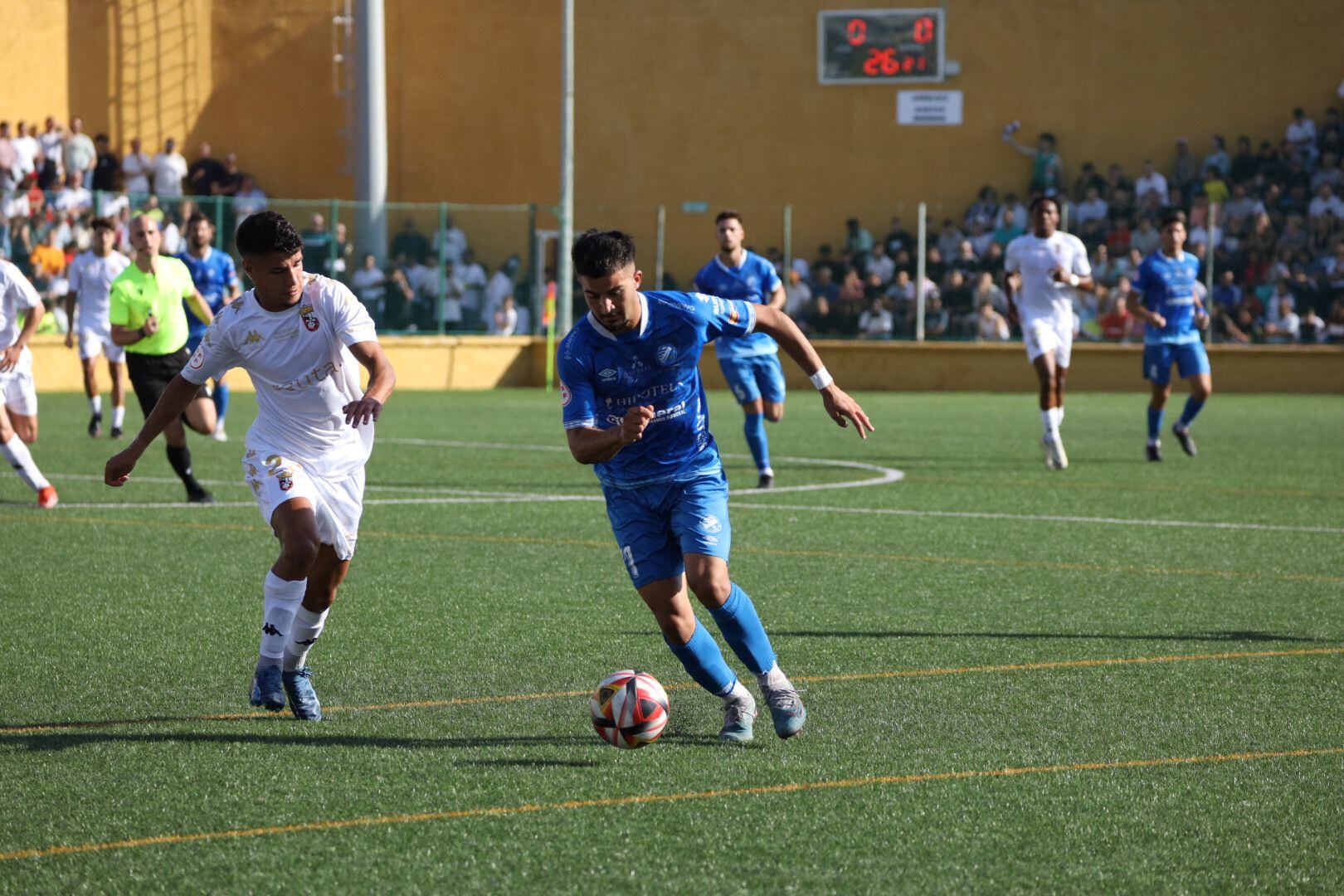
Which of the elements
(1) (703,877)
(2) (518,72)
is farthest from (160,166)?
(1) (703,877)

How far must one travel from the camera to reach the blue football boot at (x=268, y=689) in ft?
20.1

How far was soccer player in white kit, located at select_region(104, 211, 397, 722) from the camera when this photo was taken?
20.2 feet

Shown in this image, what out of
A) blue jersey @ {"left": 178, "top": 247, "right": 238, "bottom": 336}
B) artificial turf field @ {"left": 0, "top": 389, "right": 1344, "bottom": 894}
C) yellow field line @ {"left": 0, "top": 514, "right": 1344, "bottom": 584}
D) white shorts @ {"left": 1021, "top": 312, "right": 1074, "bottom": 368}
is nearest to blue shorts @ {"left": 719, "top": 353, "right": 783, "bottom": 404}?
artificial turf field @ {"left": 0, "top": 389, "right": 1344, "bottom": 894}

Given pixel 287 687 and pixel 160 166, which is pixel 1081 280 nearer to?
pixel 287 687

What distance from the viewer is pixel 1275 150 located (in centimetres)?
3044

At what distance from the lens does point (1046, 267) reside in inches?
655

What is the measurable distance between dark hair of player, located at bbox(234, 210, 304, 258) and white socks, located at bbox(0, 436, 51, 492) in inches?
261

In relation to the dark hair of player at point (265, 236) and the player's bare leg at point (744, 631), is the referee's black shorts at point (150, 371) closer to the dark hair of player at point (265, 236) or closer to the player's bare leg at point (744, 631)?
the dark hair of player at point (265, 236)

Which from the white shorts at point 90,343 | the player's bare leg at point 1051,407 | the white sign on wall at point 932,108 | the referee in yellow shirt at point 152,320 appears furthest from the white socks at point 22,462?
the white sign on wall at point 932,108

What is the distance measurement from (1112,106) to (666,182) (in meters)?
8.50

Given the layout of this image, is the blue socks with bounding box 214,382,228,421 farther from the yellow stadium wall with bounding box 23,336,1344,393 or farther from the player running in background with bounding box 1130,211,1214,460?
the yellow stadium wall with bounding box 23,336,1344,393

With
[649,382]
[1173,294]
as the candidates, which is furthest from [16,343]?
[1173,294]

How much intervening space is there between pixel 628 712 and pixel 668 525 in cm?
69

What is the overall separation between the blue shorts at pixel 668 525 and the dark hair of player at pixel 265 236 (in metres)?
1.42
